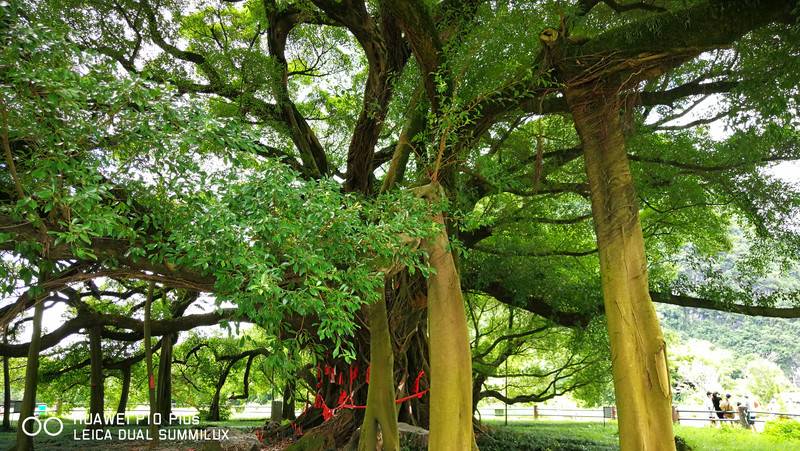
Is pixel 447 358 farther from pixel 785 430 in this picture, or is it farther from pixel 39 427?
pixel 785 430

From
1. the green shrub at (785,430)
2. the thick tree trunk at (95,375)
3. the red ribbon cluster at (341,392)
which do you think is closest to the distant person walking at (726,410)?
the green shrub at (785,430)

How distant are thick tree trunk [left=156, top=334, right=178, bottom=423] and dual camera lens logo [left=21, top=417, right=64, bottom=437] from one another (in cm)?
153

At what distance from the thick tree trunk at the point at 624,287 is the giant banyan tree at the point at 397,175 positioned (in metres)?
0.02

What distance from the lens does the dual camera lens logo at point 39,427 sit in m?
6.28

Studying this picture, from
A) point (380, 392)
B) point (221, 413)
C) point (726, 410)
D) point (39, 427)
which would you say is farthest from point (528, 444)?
point (221, 413)

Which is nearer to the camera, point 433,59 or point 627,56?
point 627,56

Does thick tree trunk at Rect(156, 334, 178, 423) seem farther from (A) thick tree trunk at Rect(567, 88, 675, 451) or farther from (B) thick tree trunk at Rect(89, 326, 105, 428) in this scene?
(A) thick tree trunk at Rect(567, 88, 675, 451)

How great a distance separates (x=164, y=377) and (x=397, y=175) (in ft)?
22.5

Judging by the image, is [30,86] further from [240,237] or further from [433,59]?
[433,59]

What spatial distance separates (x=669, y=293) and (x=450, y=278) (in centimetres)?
429

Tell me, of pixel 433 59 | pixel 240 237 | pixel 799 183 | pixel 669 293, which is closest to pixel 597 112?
pixel 433 59

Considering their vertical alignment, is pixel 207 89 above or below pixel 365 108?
above

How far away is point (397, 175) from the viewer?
523 cm

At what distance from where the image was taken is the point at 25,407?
20.7 feet
